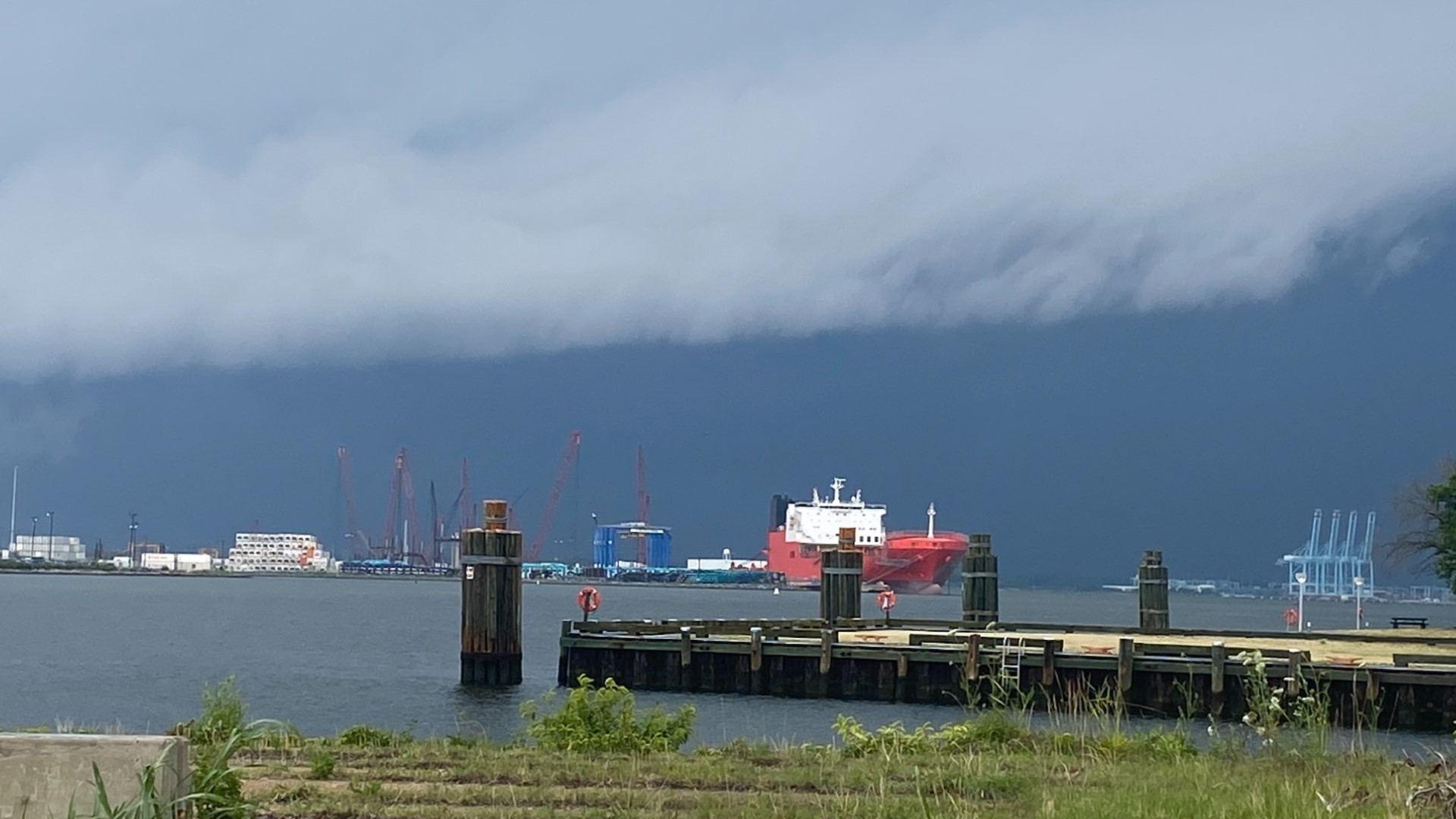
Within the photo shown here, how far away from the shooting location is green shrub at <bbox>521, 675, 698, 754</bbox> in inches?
571

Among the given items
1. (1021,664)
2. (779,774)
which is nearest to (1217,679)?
(1021,664)

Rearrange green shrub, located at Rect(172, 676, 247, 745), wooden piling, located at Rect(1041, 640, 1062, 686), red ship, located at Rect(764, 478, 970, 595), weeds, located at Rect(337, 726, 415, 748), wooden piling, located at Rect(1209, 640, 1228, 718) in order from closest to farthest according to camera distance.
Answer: green shrub, located at Rect(172, 676, 247, 745)
weeds, located at Rect(337, 726, 415, 748)
wooden piling, located at Rect(1209, 640, 1228, 718)
wooden piling, located at Rect(1041, 640, 1062, 686)
red ship, located at Rect(764, 478, 970, 595)

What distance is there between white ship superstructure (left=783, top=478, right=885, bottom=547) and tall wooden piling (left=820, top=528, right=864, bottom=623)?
110 m

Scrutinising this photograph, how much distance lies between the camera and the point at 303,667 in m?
54.1

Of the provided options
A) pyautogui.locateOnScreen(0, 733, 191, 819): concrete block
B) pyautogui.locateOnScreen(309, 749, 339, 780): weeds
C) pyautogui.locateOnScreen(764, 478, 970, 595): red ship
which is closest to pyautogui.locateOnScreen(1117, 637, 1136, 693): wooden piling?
pyautogui.locateOnScreen(309, 749, 339, 780): weeds

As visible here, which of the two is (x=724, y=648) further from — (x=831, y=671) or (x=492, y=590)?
(x=492, y=590)

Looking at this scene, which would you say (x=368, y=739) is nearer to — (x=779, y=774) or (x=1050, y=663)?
(x=779, y=774)

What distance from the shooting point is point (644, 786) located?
1143 cm

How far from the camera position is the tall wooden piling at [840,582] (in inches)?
1981

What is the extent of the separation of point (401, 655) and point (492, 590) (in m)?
23.5

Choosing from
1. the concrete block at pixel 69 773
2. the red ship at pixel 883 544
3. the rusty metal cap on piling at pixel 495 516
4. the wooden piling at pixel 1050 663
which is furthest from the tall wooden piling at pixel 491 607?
the red ship at pixel 883 544

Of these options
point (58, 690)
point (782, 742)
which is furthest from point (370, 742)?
→ point (58, 690)

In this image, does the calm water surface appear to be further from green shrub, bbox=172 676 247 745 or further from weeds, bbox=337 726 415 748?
green shrub, bbox=172 676 247 745

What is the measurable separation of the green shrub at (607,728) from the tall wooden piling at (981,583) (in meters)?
37.9
